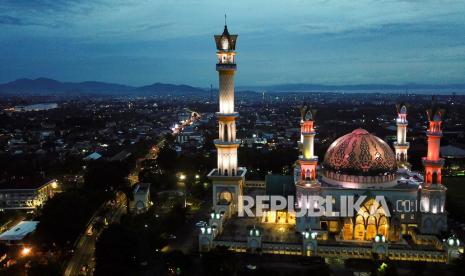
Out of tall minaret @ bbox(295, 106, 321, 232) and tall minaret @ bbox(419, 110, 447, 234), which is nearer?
tall minaret @ bbox(419, 110, 447, 234)

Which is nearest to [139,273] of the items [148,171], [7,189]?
[7,189]

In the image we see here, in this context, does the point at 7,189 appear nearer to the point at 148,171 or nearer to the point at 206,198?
the point at 148,171

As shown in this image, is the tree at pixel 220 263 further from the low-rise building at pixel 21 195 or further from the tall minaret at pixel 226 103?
the low-rise building at pixel 21 195

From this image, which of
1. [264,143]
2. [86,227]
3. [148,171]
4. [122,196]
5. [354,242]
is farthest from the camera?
[264,143]

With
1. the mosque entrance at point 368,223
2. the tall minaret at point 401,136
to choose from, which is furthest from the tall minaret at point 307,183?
the tall minaret at point 401,136

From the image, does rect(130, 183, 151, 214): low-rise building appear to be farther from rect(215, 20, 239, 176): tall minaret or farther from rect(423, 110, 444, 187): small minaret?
rect(423, 110, 444, 187): small minaret

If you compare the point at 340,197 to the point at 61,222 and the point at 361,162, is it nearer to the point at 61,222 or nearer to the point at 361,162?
the point at 361,162

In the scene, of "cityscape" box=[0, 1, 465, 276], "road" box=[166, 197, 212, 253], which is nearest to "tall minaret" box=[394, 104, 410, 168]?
"cityscape" box=[0, 1, 465, 276]
